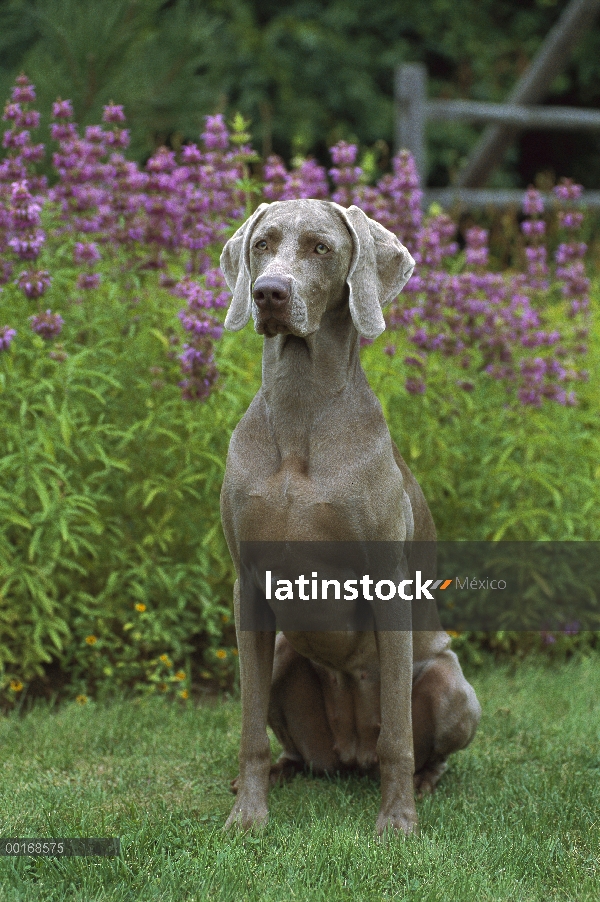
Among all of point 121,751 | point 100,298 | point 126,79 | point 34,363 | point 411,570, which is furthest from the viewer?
point 126,79

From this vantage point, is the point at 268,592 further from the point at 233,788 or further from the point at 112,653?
the point at 112,653

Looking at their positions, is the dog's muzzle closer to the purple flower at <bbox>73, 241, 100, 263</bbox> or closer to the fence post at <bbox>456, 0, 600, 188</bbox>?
the purple flower at <bbox>73, 241, 100, 263</bbox>

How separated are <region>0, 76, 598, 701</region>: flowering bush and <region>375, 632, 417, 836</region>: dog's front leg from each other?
1483 millimetres

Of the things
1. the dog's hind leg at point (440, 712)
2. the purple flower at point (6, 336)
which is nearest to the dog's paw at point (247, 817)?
the dog's hind leg at point (440, 712)

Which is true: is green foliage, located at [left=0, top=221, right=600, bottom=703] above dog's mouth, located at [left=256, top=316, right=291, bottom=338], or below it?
below

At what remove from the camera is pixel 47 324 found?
416cm

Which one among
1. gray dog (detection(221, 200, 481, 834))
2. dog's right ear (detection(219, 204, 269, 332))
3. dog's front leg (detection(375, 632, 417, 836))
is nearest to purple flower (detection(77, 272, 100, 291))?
gray dog (detection(221, 200, 481, 834))

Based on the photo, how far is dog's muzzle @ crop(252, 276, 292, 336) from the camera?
9.23 ft

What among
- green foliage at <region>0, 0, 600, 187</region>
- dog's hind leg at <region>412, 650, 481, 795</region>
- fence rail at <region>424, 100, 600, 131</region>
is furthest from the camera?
green foliage at <region>0, 0, 600, 187</region>

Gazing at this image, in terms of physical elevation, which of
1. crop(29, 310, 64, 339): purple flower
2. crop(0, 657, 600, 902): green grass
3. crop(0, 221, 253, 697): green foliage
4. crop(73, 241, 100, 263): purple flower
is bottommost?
crop(0, 657, 600, 902): green grass

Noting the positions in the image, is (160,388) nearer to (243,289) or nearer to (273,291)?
(243,289)

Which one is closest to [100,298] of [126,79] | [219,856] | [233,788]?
[233,788]

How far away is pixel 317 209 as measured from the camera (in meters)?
3.04

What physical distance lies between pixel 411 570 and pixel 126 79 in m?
5.04
